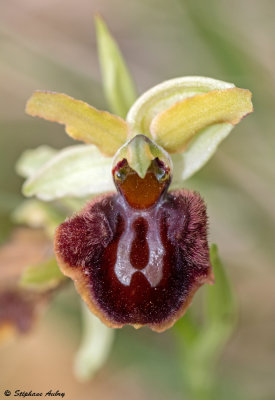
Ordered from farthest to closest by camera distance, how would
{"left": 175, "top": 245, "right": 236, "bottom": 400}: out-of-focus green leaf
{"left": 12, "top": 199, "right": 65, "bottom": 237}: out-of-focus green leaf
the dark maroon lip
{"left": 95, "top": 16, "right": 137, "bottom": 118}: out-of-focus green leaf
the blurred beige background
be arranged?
Result: the blurred beige background → {"left": 12, "top": 199, "right": 65, "bottom": 237}: out-of-focus green leaf → {"left": 95, "top": 16, "right": 137, "bottom": 118}: out-of-focus green leaf → {"left": 175, "top": 245, "right": 236, "bottom": 400}: out-of-focus green leaf → the dark maroon lip

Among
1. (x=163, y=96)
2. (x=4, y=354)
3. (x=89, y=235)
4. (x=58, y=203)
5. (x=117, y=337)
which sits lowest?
(x=4, y=354)

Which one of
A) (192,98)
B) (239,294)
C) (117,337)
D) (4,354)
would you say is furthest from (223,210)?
(192,98)

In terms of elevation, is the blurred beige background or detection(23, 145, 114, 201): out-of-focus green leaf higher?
detection(23, 145, 114, 201): out-of-focus green leaf

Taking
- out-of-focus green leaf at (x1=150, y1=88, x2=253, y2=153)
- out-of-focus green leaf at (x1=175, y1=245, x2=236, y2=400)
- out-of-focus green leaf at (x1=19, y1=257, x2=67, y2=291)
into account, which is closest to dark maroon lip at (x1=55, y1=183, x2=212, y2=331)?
out-of-focus green leaf at (x1=150, y1=88, x2=253, y2=153)

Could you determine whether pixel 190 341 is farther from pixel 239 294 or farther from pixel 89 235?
pixel 239 294

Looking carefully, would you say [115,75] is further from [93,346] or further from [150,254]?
[93,346]

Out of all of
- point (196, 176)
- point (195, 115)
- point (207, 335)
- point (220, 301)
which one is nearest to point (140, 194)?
point (195, 115)

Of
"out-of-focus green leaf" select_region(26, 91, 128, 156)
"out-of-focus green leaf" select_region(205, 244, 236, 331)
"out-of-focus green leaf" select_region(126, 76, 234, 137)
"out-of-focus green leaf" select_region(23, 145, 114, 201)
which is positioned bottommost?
"out-of-focus green leaf" select_region(205, 244, 236, 331)

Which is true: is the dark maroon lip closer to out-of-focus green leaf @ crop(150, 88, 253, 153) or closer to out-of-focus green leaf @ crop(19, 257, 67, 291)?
out-of-focus green leaf @ crop(150, 88, 253, 153)
